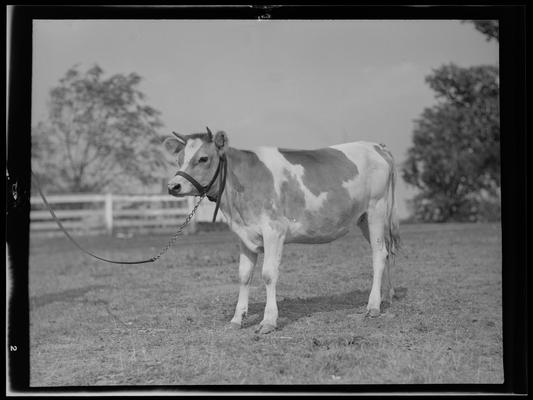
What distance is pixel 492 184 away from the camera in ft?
32.9

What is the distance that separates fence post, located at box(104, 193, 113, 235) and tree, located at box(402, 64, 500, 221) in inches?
515

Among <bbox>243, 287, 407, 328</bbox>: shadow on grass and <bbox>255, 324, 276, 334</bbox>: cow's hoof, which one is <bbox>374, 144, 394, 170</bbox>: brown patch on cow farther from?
<bbox>255, 324, 276, 334</bbox>: cow's hoof

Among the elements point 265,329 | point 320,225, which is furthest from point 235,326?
point 320,225

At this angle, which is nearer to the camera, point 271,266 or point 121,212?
point 271,266

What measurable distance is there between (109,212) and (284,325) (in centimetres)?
1558

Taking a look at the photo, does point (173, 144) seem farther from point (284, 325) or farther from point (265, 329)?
point (284, 325)

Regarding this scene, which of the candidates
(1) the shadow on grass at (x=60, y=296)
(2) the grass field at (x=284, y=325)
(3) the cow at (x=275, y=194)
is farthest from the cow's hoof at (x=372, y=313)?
(1) the shadow on grass at (x=60, y=296)

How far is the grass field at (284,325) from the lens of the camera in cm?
536

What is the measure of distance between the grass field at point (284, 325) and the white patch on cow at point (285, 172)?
1390 mm

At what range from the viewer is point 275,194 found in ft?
21.0

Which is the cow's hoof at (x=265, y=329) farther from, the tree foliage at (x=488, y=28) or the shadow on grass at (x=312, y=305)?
the tree foliage at (x=488, y=28)

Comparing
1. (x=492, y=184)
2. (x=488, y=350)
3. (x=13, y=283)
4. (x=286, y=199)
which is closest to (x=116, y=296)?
(x=13, y=283)

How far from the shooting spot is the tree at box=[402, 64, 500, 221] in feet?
32.7
